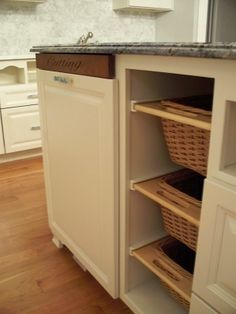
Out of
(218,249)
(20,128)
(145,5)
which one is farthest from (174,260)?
(145,5)

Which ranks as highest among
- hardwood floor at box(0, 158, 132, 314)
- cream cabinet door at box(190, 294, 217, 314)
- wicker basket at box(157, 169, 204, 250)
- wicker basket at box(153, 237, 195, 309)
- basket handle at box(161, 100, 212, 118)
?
basket handle at box(161, 100, 212, 118)

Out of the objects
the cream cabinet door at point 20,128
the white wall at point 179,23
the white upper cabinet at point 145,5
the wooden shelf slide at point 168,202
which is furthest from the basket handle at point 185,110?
the white wall at point 179,23

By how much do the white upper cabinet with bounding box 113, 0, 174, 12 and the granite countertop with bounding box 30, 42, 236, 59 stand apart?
2.36m

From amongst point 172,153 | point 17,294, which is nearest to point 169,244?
point 172,153

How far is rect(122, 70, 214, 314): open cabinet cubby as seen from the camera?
0.93 meters

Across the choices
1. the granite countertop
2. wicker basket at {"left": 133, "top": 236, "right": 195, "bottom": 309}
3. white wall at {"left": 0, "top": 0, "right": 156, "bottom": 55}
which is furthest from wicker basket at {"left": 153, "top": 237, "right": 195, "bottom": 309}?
white wall at {"left": 0, "top": 0, "right": 156, "bottom": 55}

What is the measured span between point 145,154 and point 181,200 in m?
0.21

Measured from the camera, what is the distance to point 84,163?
114 cm

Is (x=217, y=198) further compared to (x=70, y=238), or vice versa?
(x=70, y=238)

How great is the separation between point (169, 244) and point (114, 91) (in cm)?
61

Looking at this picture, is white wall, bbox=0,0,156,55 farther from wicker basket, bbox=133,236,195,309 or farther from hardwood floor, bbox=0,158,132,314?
wicker basket, bbox=133,236,195,309

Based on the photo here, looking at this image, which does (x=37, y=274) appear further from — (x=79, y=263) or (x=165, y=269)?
(x=165, y=269)

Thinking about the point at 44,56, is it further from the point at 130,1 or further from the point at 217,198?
the point at 130,1

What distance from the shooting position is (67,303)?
48.3 inches
